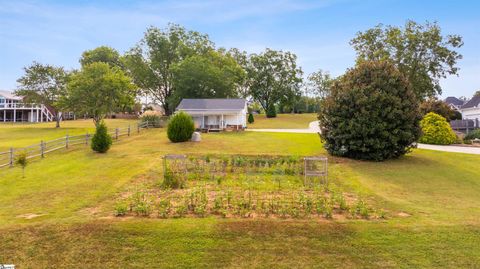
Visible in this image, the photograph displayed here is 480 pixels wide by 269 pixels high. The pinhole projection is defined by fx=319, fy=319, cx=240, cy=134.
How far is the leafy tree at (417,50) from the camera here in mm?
36219

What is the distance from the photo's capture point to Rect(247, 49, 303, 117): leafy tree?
6328 cm

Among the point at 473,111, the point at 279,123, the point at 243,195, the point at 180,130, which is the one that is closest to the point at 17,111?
the point at 279,123

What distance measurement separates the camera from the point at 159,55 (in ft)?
171

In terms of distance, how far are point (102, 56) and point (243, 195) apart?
56.1 metres

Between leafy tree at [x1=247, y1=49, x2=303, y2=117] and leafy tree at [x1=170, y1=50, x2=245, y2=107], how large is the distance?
13.4 metres

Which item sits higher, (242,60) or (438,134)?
(242,60)

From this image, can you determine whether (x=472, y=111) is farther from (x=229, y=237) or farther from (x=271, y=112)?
(x=229, y=237)

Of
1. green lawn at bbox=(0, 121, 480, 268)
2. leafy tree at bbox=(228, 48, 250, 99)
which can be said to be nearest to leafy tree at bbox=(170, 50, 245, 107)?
leafy tree at bbox=(228, 48, 250, 99)

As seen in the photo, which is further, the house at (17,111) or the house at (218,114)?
the house at (17,111)

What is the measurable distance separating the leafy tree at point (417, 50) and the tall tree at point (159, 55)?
92.9 feet

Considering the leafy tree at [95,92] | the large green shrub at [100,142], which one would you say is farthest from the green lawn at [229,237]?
the leafy tree at [95,92]

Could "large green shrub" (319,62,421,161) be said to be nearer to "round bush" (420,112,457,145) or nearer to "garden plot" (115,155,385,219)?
"garden plot" (115,155,385,219)

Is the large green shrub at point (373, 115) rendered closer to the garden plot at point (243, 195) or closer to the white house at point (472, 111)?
the garden plot at point (243, 195)

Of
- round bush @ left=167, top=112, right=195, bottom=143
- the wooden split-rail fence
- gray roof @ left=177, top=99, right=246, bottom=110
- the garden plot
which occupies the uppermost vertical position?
gray roof @ left=177, top=99, right=246, bottom=110
